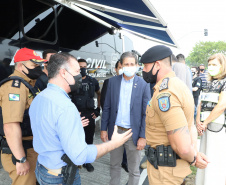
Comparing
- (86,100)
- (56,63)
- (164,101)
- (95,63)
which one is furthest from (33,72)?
(95,63)

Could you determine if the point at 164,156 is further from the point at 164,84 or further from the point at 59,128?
the point at 59,128

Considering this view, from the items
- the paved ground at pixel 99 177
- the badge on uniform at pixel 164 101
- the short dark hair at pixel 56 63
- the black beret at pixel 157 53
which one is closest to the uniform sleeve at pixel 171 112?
the badge on uniform at pixel 164 101

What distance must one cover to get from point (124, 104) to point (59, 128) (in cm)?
132

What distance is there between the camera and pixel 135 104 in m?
2.27

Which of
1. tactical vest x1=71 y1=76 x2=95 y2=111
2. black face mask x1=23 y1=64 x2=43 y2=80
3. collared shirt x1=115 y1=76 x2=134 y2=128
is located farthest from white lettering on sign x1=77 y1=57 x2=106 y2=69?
black face mask x1=23 y1=64 x2=43 y2=80

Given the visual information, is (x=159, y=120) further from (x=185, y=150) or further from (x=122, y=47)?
(x=122, y=47)

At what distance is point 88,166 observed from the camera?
312 cm

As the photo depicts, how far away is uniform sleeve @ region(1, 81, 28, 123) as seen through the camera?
1.58 meters

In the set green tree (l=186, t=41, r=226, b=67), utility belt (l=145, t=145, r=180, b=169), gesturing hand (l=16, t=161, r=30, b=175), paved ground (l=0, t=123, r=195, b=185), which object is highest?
green tree (l=186, t=41, r=226, b=67)

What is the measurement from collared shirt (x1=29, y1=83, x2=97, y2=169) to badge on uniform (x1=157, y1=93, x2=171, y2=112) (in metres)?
0.60

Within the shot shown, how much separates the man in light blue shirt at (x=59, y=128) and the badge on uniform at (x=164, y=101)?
43cm

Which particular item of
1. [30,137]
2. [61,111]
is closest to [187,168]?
[61,111]

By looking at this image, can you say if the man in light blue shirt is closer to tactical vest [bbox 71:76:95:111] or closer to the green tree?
tactical vest [bbox 71:76:95:111]

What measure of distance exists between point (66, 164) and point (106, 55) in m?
3.82
